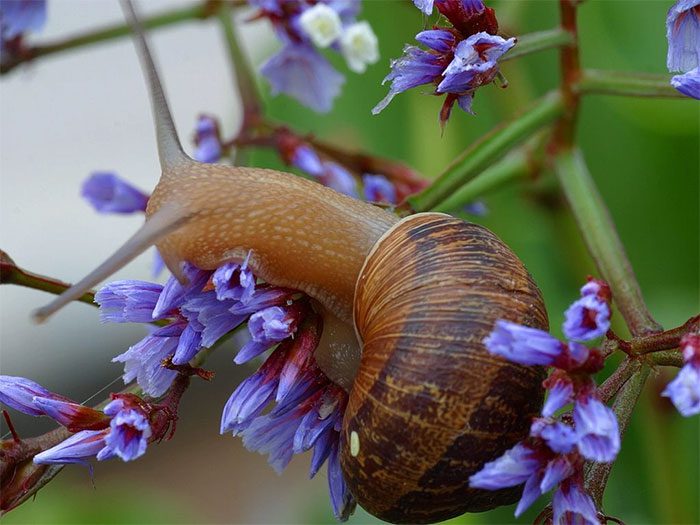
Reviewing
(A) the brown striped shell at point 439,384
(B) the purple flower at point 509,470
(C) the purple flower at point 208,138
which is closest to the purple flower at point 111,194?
(C) the purple flower at point 208,138

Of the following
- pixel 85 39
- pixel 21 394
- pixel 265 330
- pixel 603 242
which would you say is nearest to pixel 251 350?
pixel 265 330

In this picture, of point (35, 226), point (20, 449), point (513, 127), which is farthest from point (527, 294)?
point (35, 226)

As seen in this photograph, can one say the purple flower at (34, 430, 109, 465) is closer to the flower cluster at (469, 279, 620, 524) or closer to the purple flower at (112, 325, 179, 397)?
the purple flower at (112, 325, 179, 397)

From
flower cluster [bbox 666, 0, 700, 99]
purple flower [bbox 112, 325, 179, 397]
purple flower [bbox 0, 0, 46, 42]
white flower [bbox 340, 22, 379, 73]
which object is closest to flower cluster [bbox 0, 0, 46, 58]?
purple flower [bbox 0, 0, 46, 42]

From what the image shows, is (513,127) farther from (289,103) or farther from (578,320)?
(289,103)

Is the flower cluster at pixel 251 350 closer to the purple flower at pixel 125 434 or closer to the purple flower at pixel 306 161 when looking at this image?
the purple flower at pixel 125 434

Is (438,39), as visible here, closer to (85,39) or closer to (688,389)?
(688,389)
